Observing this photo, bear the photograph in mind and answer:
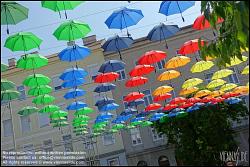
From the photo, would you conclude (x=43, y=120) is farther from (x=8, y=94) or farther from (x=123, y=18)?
(x=123, y=18)

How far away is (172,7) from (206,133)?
16264 millimetres

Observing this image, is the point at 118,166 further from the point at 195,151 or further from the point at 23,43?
the point at 23,43

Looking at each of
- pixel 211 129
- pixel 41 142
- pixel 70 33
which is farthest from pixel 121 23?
pixel 41 142

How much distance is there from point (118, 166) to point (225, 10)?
24.8 m

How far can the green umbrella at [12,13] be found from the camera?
252 inches

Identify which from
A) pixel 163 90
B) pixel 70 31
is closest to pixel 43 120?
pixel 163 90

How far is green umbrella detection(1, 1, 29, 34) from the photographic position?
641cm

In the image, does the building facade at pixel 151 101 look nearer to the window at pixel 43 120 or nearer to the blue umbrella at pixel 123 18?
the window at pixel 43 120

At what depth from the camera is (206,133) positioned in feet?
72.5

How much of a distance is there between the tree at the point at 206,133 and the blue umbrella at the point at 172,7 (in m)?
15.0

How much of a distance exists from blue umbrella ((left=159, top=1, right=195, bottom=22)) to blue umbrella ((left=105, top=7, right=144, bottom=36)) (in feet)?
2.28

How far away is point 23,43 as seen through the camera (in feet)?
25.6

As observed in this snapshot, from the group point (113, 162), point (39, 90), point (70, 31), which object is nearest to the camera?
point (70, 31)

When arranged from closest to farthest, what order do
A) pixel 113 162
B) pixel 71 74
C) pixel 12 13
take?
pixel 12 13 → pixel 71 74 → pixel 113 162
